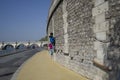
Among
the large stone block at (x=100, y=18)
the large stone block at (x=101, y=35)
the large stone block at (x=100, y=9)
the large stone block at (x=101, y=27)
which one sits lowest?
the large stone block at (x=101, y=35)

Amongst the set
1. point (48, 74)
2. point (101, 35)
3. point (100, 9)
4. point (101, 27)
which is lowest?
point (48, 74)

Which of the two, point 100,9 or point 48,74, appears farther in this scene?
point 48,74

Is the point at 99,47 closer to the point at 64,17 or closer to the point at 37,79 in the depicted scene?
the point at 37,79

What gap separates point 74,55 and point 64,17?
8.62 ft

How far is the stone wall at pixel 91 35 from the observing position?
583 cm

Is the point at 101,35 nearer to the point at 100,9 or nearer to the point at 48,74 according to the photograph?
the point at 100,9

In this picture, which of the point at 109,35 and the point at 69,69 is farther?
the point at 69,69

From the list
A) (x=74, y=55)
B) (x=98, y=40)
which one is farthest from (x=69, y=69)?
(x=98, y=40)

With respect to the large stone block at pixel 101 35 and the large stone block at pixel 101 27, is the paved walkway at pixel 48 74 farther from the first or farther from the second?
the large stone block at pixel 101 27

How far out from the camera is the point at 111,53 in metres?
5.82

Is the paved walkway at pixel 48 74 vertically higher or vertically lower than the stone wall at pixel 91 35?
lower

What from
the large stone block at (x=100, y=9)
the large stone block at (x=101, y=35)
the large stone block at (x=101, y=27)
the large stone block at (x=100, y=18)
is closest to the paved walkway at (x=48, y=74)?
the large stone block at (x=101, y=35)

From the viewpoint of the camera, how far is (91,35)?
730 cm

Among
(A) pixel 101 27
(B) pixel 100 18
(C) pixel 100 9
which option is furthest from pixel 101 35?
(C) pixel 100 9
